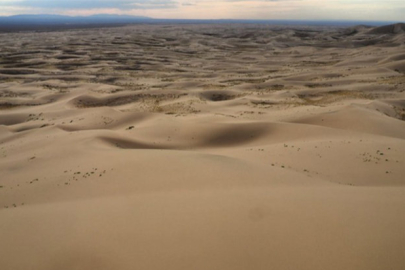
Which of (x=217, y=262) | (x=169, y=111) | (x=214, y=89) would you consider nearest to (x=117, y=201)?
(x=217, y=262)

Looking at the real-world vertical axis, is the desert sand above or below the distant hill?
below

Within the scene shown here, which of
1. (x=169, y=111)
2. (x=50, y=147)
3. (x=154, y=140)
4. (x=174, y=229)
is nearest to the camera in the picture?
(x=174, y=229)

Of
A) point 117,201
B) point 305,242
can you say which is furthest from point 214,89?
point 305,242

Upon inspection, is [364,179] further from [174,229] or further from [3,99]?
[3,99]

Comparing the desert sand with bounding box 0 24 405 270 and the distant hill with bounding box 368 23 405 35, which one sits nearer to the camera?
the desert sand with bounding box 0 24 405 270

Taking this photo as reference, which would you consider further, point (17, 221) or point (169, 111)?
point (169, 111)

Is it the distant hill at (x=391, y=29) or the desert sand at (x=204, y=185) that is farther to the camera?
the distant hill at (x=391, y=29)

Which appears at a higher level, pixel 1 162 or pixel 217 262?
pixel 217 262

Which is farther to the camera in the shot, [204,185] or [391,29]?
[391,29]

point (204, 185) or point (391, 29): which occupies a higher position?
point (391, 29)

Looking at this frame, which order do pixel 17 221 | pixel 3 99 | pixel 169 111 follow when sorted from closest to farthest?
pixel 17 221
pixel 169 111
pixel 3 99

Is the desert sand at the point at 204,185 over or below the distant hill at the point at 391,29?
below
